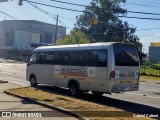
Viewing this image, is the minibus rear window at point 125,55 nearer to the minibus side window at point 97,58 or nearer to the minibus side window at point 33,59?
the minibus side window at point 97,58

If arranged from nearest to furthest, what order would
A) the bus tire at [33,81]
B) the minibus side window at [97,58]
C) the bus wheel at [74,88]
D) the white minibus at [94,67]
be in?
1. the white minibus at [94,67]
2. the minibus side window at [97,58]
3. the bus wheel at [74,88]
4. the bus tire at [33,81]

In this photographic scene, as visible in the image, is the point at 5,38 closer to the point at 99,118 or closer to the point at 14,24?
the point at 14,24

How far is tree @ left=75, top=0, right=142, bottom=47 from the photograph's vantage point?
89.1 metres

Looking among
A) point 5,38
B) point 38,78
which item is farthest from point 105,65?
point 5,38

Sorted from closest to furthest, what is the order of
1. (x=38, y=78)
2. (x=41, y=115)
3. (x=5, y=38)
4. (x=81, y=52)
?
(x=41, y=115)
(x=81, y=52)
(x=38, y=78)
(x=5, y=38)

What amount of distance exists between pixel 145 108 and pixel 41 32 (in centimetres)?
11273

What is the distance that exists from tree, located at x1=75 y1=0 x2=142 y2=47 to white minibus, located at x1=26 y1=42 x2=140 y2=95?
69178 millimetres

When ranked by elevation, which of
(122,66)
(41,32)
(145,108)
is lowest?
(145,108)

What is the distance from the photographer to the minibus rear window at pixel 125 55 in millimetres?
15516

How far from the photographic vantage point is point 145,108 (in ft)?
44.8

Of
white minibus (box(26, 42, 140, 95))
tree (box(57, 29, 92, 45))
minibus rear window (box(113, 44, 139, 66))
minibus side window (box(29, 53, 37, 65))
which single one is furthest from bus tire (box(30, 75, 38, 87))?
tree (box(57, 29, 92, 45))

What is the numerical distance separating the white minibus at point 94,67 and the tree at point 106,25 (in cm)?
6918

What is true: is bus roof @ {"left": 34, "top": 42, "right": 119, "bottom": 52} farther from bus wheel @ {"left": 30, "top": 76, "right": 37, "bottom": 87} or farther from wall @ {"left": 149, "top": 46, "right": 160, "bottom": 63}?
wall @ {"left": 149, "top": 46, "right": 160, "bottom": 63}

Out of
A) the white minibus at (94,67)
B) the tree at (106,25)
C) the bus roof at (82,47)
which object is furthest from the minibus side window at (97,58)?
the tree at (106,25)
